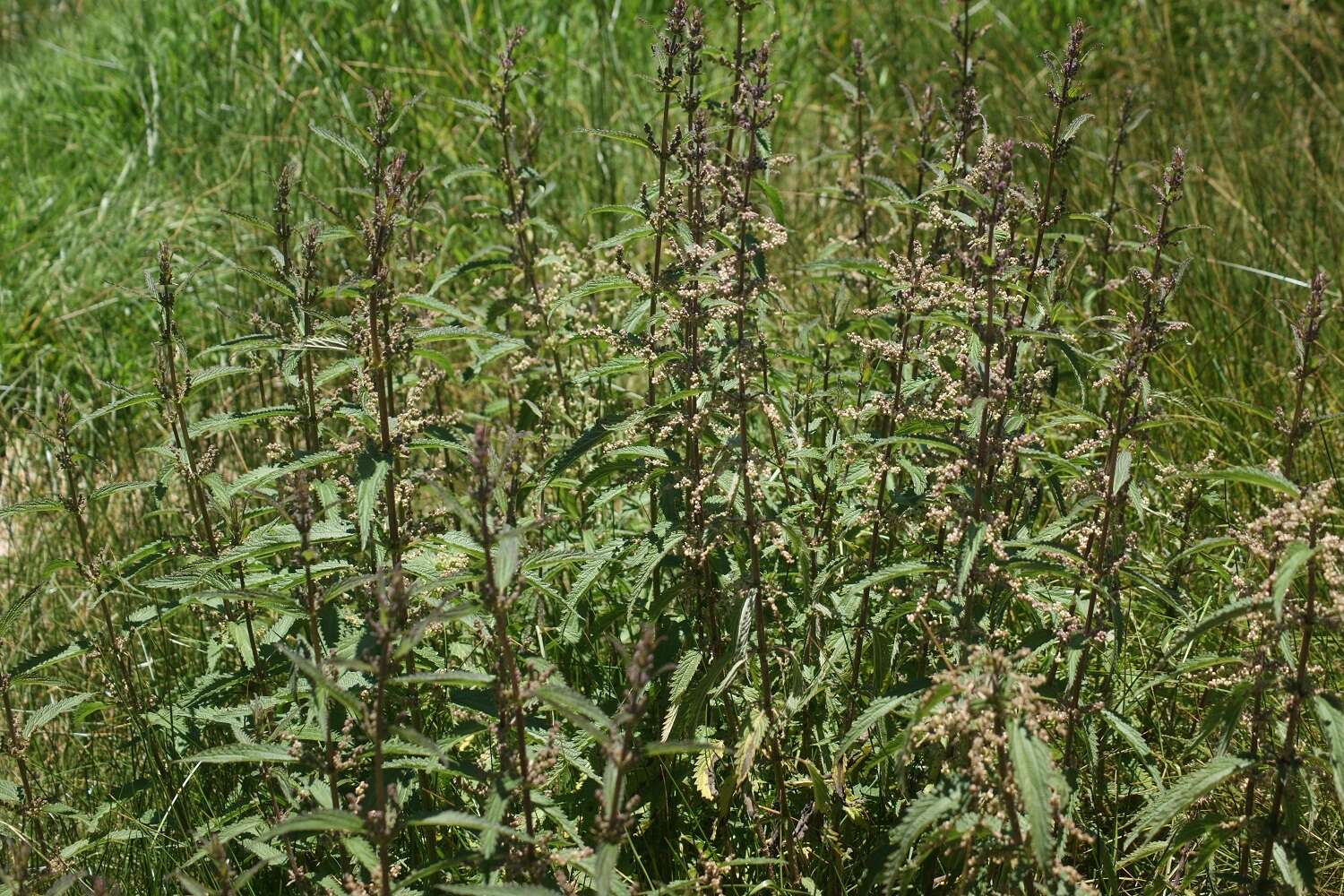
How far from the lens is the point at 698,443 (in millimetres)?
3094

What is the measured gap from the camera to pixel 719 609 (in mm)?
3199

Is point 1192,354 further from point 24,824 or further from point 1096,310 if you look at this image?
point 24,824

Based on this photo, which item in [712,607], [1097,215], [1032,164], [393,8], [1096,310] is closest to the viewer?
[712,607]

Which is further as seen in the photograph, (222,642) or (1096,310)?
(1096,310)

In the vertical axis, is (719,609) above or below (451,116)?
below

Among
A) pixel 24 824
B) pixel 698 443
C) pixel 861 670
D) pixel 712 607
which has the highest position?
pixel 698 443

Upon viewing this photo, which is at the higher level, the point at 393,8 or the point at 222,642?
the point at 393,8

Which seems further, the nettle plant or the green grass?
the green grass

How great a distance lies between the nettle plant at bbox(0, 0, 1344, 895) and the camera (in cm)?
237

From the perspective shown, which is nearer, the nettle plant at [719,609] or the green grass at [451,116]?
the nettle plant at [719,609]

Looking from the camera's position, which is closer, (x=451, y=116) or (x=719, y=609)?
(x=719, y=609)

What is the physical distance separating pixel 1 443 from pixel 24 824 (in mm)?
2121

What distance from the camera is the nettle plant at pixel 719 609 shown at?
7.77 ft

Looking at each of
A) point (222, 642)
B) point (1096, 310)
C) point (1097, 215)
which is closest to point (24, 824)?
point (222, 642)
